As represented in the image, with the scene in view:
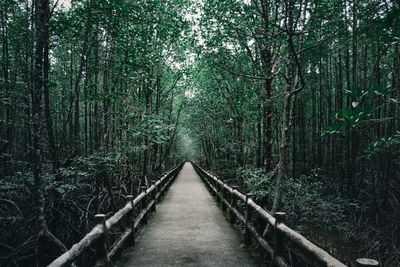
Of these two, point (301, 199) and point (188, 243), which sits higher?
point (301, 199)

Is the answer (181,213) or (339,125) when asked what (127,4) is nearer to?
(339,125)

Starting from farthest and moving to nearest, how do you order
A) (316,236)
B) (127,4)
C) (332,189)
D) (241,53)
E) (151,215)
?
(332,189) → (241,53) → (316,236) → (151,215) → (127,4)

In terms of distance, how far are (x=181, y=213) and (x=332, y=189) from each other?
7.77 meters

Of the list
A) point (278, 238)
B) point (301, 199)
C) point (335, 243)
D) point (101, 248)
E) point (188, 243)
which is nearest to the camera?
point (101, 248)

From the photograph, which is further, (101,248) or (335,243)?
(335,243)

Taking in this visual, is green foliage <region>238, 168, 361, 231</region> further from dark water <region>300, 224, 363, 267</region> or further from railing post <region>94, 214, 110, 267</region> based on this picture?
railing post <region>94, 214, 110, 267</region>

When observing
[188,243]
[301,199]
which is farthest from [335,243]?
[188,243]

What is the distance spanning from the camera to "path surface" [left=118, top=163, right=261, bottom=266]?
4199mm

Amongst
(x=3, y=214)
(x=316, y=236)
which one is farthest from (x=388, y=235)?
(x=3, y=214)

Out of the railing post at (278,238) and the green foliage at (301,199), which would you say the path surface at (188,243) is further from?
the green foliage at (301,199)

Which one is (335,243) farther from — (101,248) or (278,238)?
(101,248)

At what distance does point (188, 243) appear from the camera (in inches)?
198

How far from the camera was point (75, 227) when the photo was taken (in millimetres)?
6539

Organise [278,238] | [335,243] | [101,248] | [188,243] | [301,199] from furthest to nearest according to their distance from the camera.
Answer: [335,243] → [301,199] → [188,243] → [278,238] → [101,248]
